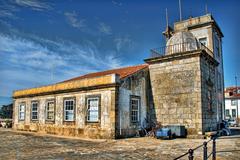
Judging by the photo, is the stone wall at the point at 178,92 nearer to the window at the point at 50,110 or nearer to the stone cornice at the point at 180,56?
the stone cornice at the point at 180,56

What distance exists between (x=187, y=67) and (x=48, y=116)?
12006 mm

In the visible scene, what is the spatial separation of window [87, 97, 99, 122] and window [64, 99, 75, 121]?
1833 mm

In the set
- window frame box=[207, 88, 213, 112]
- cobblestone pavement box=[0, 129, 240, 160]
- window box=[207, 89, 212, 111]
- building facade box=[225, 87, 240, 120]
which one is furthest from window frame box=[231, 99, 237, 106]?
cobblestone pavement box=[0, 129, 240, 160]

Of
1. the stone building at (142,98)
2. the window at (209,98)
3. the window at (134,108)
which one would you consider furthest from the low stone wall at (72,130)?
the window at (209,98)

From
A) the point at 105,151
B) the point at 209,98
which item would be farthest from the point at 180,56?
the point at 105,151

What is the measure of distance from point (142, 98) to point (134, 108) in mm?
1138

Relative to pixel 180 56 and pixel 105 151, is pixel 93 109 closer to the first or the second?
pixel 105 151

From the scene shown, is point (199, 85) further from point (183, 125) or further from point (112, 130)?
point (112, 130)

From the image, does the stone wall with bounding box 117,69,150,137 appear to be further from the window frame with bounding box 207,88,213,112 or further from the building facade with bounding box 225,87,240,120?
the building facade with bounding box 225,87,240,120

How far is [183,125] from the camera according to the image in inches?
615

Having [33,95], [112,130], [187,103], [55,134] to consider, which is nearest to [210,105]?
[187,103]

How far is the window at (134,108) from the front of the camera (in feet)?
53.2

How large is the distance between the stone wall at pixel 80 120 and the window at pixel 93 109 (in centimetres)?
35

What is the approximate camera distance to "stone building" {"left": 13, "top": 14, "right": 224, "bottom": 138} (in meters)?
15.2
